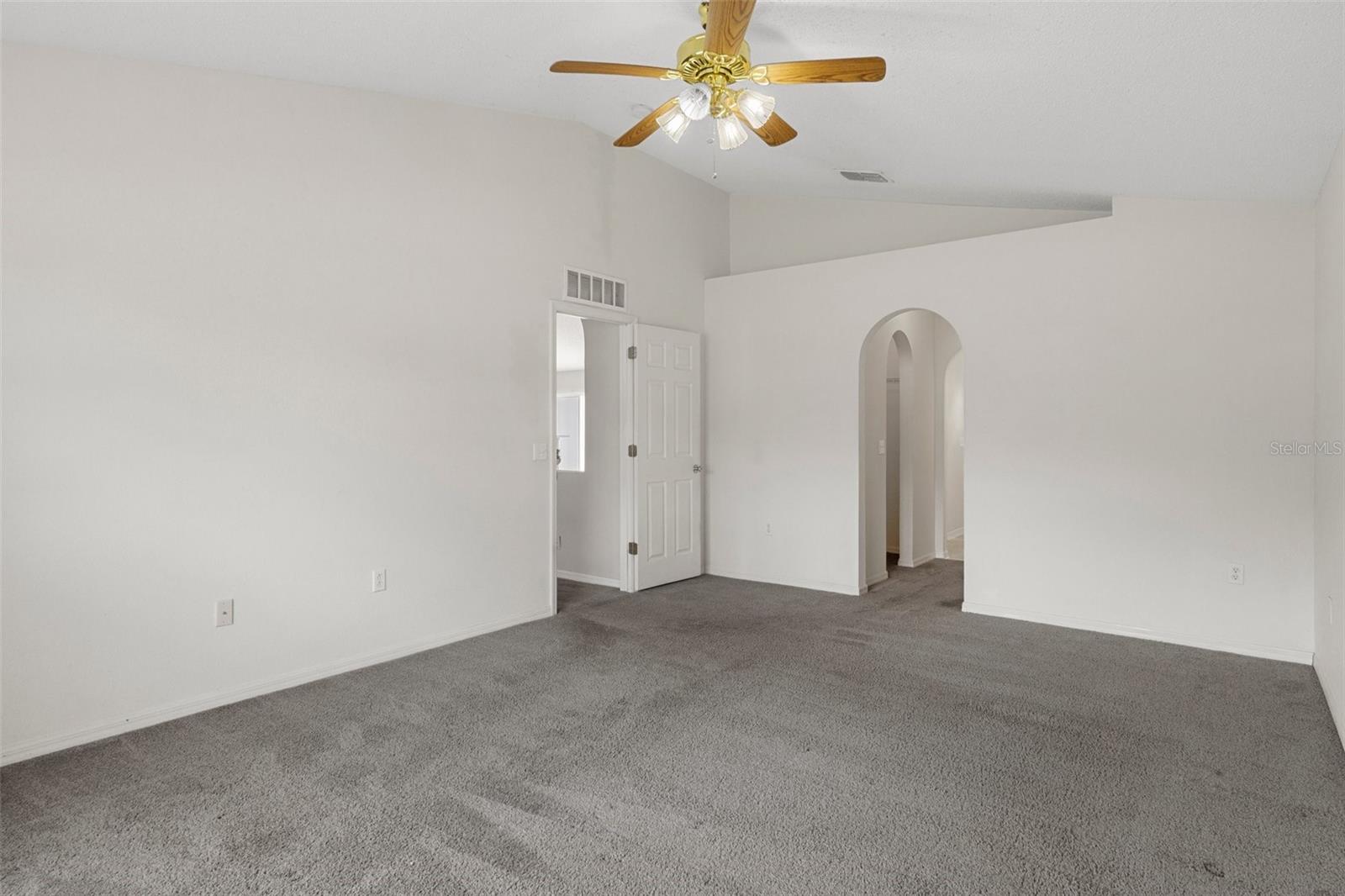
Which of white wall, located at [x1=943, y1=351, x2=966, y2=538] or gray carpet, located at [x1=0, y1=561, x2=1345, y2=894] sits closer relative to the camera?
gray carpet, located at [x1=0, y1=561, x2=1345, y2=894]

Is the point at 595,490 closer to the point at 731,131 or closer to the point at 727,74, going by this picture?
the point at 731,131

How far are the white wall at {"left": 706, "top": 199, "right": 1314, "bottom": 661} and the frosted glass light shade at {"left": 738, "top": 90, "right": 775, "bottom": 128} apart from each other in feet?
8.89

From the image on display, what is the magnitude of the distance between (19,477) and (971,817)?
3560 mm

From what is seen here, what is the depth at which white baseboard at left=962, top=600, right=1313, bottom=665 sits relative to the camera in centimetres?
400

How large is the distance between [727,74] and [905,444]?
15.2ft

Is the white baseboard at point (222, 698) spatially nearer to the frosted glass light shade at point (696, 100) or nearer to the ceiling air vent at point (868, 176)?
the frosted glass light shade at point (696, 100)

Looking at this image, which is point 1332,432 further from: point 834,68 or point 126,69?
point 126,69

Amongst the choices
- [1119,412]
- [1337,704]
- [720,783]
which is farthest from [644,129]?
[1337,704]

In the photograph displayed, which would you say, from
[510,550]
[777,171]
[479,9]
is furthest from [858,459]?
[479,9]

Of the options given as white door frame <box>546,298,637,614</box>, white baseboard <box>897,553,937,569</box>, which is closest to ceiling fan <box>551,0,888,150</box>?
white door frame <box>546,298,637,614</box>

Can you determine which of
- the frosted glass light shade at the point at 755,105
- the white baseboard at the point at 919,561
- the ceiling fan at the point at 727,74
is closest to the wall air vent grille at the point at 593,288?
the ceiling fan at the point at 727,74

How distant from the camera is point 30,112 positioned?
2.82 meters

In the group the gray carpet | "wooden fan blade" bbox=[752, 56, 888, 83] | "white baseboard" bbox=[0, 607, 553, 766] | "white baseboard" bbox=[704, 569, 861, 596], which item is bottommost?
the gray carpet

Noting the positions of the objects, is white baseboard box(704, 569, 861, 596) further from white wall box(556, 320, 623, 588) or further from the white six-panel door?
white wall box(556, 320, 623, 588)
